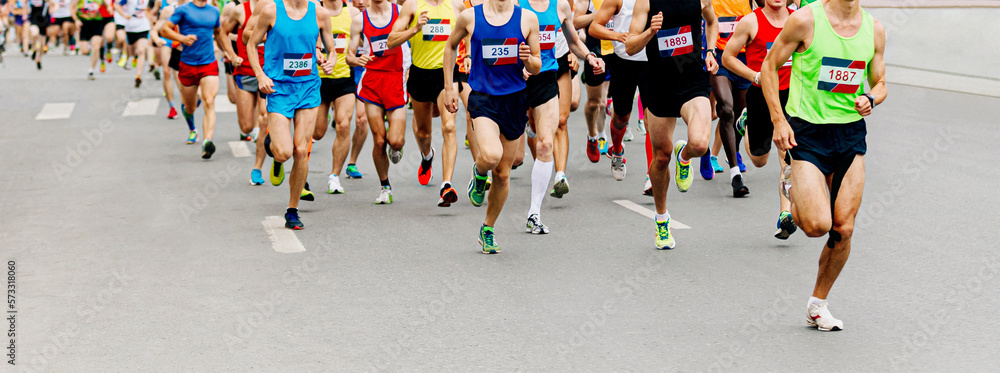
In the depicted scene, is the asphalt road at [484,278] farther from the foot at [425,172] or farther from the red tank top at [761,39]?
the red tank top at [761,39]

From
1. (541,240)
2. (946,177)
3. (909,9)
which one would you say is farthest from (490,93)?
(909,9)

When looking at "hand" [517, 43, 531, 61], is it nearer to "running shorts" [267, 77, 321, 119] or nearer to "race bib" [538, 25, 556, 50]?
"race bib" [538, 25, 556, 50]

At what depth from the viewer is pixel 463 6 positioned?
1038 centimetres

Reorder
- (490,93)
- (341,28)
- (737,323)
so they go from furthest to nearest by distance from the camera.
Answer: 1. (341,28)
2. (490,93)
3. (737,323)

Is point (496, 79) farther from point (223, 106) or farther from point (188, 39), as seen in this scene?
point (223, 106)

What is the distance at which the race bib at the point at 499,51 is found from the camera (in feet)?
25.4

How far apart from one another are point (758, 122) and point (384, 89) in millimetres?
3296

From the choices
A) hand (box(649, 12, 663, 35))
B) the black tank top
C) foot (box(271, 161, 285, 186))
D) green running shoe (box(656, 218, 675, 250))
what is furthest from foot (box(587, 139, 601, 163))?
green running shoe (box(656, 218, 675, 250))

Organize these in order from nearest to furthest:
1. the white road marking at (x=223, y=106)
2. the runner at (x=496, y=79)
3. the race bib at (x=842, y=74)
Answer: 1. the race bib at (x=842, y=74)
2. the runner at (x=496, y=79)
3. the white road marking at (x=223, y=106)

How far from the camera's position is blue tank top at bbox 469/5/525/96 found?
7.73m

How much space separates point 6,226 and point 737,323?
19.2 feet

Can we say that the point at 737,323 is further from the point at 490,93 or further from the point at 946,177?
the point at 946,177

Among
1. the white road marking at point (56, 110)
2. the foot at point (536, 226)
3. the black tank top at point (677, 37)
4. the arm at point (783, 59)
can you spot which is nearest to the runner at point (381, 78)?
the foot at point (536, 226)

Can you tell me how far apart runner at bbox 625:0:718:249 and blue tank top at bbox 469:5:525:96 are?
33.3 inches
